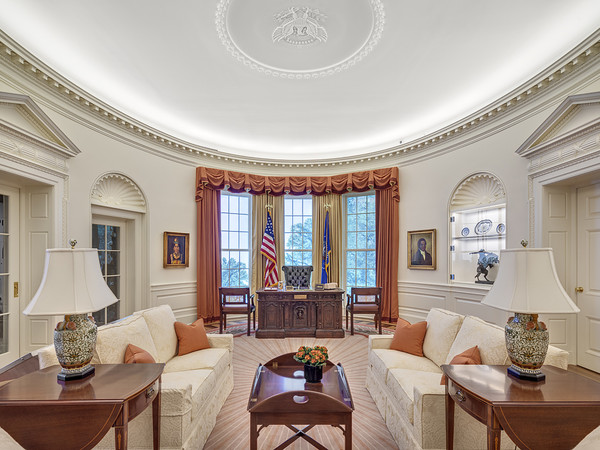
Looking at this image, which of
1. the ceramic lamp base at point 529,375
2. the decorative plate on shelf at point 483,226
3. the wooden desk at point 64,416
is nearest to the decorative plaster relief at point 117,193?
the wooden desk at point 64,416

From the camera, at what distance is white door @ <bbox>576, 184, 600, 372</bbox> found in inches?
142

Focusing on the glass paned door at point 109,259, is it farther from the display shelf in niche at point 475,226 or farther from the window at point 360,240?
the display shelf in niche at point 475,226

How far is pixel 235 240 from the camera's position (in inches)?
269

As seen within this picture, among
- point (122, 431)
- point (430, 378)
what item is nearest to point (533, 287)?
point (430, 378)

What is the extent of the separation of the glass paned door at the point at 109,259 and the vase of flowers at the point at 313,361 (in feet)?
12.4

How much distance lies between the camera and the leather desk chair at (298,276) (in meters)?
5.88

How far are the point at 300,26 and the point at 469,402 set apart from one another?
341cm

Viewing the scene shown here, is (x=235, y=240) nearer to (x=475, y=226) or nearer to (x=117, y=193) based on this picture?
(x=117, y=193)

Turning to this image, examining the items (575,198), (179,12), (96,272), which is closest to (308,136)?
(179,12)

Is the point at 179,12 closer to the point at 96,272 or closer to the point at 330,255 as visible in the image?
the point at 96,272

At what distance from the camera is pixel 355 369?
385cm

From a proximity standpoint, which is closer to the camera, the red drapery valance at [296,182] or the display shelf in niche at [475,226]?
A: the display shelf in niche at [475,226]

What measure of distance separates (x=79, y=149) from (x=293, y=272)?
153 inches

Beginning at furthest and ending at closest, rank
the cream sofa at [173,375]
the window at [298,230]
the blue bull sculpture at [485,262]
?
the window at [298,230] < the blue bull sculpture at [485,262] < the cream sofa at [173,375]
